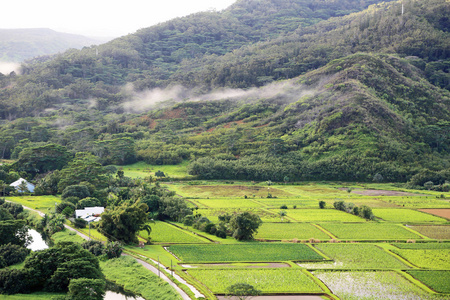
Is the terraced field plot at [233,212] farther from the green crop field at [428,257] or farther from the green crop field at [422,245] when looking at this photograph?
the green crop field at [428,257]

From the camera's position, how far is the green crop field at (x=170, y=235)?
159 feet

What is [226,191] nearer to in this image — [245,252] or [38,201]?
[38,201]

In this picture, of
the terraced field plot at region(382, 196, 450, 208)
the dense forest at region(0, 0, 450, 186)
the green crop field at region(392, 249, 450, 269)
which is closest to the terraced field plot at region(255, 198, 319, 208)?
the terraced field plot at region(382, 196, 450, 208)

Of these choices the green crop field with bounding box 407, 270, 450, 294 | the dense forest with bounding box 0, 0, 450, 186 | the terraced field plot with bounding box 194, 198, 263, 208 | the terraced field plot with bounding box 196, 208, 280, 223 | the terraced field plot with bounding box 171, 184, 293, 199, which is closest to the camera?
the green crop field with bounding box 407, 270, 450, 294

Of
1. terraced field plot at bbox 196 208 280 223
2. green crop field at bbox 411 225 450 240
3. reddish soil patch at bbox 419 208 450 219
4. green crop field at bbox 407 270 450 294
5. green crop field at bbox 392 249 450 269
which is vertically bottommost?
reddish soil patch at bbox 419 208 450 219

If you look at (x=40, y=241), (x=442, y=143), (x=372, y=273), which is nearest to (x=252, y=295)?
(x=372, y=273)

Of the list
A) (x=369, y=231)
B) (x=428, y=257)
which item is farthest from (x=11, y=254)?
(x=428, y=257)

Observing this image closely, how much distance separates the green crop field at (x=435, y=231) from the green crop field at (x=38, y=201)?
48100mm

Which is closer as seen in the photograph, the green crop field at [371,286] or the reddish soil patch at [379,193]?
the green crop field at [371,286]

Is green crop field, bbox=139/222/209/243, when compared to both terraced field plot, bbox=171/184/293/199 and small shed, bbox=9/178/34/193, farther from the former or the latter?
small shed, bbox=9/178/34/193

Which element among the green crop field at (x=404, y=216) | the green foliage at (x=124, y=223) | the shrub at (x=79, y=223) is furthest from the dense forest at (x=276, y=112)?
the green foliage at (x=124, y=223)

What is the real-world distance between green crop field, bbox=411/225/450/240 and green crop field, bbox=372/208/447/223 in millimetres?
2697

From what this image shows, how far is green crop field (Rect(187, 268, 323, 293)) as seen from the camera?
34.4 m

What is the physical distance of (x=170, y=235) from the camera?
50.9 meters
